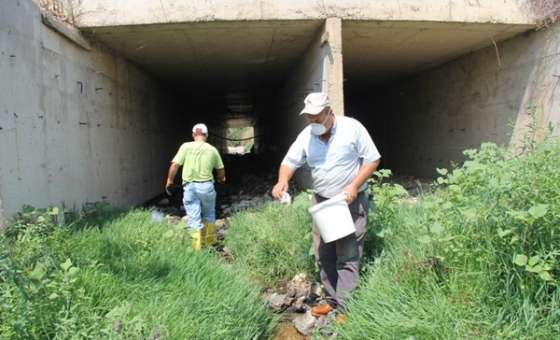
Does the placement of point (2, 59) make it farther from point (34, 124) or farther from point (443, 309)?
point (443, 309)

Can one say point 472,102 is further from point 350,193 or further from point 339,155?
point 350,193

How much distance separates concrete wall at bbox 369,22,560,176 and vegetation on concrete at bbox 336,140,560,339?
2513 millimetres

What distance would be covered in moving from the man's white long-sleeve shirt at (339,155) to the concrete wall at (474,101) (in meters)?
2.63

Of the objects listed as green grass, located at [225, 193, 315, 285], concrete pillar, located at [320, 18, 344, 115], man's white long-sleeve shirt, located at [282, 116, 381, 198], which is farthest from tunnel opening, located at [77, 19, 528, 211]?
man's white long-sleeve shirt, located at [282, 116, 381, 198]

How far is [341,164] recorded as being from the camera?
266cm

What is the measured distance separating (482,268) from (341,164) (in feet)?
3.35

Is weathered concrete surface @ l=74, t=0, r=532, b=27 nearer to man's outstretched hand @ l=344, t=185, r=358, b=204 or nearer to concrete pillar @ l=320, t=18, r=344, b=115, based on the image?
concrete pillar @ l=320, t=18, r=344, b=115

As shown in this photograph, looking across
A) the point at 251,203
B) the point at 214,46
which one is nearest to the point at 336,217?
the point at 251,203

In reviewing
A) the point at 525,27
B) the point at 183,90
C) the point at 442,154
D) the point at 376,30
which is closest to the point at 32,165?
the point at 376,30

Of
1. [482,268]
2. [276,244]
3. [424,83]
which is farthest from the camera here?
[424,83]

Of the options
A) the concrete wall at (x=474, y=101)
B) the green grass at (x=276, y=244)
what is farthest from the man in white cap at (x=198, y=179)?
the concrete wall at (x=474, y=101)

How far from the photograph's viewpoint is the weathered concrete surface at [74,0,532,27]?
451cm

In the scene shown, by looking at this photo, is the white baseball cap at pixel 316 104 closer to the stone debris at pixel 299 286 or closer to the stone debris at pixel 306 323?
the stone debris at pixel 306 323

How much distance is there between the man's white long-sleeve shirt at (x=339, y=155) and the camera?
2.65 metres
